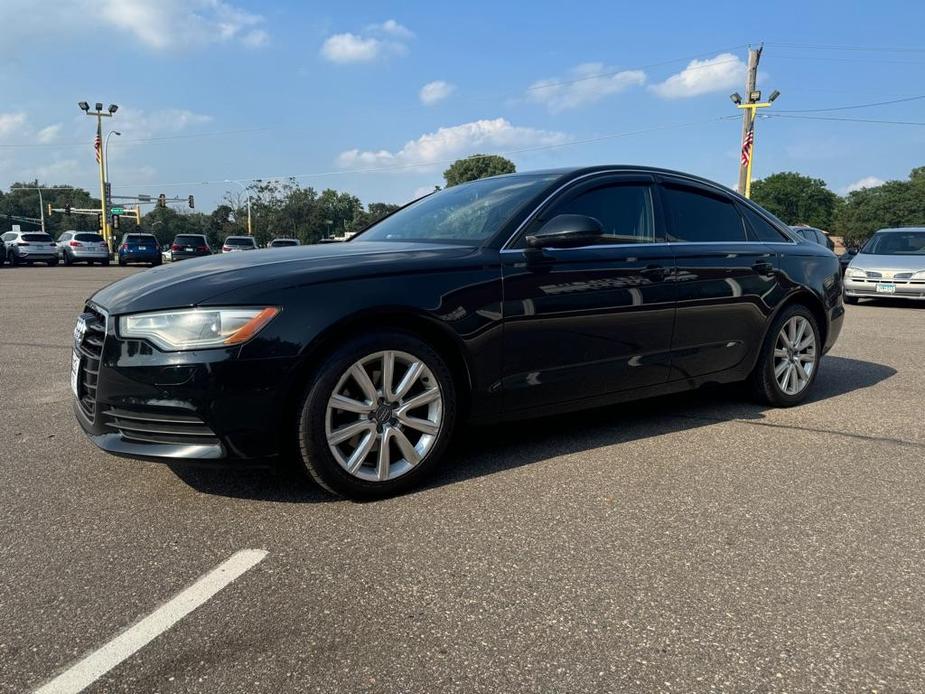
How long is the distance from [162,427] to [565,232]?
2.01 m

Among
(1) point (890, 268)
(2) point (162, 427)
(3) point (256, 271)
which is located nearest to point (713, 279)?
(3) point (256, 271)

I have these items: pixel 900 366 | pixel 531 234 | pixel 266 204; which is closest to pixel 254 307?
pixel 531 234

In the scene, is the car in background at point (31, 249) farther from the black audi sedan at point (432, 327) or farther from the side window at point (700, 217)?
the side window at point (700, 217)

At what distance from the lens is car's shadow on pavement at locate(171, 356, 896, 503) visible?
3270 millimetres

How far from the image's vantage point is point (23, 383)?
552 centimetres

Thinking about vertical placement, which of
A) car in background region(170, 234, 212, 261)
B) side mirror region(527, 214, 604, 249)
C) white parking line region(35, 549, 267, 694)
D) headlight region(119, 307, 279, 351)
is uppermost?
car in background region(170, 234, 212, 261)

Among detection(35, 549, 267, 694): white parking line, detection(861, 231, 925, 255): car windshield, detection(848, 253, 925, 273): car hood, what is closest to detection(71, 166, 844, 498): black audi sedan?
detection(35, 549, 267, 694): white parking line

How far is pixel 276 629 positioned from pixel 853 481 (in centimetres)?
276

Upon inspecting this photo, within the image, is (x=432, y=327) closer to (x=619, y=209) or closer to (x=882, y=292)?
(x=619, y=209)

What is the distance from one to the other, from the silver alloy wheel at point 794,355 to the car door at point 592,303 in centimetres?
119

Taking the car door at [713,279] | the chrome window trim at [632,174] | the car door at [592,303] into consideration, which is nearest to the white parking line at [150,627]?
the car door at [592,303]

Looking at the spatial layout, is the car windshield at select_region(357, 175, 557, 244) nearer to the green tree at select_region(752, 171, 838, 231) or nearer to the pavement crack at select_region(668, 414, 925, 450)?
the pavement crack at select_region(668, 414, 925, 450)

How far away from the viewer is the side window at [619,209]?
3.88m

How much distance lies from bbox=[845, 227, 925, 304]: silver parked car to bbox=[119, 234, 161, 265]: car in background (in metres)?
26.5
